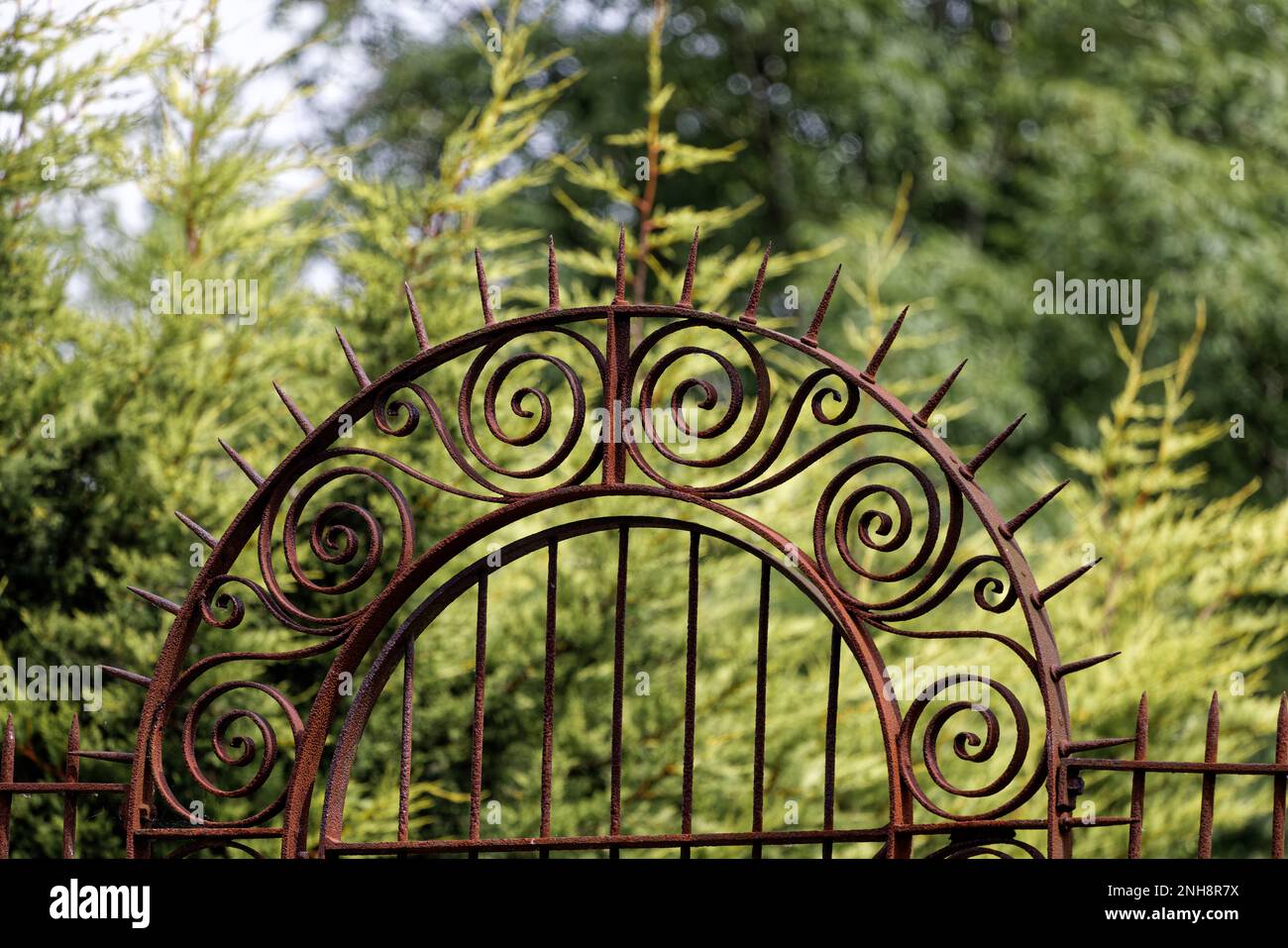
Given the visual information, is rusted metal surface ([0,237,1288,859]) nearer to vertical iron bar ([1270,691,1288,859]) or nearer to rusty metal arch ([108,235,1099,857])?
rusty metal arch ([108,235,1099,857])

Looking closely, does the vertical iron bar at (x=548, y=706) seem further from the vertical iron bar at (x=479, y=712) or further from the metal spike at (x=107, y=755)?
the metal spike at (x=107, y=755)

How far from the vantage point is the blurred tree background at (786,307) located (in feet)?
11.9

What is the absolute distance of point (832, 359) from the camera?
224 centimetres

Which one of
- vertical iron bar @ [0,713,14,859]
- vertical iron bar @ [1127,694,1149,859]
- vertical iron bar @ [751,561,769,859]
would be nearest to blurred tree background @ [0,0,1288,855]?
vertical iron bar @ [0,713,14,859]

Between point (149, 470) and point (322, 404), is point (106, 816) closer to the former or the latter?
point (149, 470)

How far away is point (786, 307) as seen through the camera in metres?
4.59

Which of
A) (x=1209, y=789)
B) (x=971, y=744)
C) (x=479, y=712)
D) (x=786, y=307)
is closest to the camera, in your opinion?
(x=1209, y=789)

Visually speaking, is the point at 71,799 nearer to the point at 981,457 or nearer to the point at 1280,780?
the point at 981,457

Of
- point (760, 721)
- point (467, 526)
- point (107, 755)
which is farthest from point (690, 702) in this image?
point (107, 755)

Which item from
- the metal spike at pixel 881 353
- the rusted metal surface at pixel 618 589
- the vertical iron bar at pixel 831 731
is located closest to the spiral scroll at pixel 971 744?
the rusted metal surface at pixel 618 589

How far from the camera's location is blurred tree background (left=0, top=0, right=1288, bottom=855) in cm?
363

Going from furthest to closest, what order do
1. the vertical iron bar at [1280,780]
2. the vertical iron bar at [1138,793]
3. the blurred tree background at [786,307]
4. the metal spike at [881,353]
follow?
the blurred tree background at [786,307] < the metal spike at [881,353] < the vertical iron bar at [1138,793] < the vertical iron bar at [1280,780]

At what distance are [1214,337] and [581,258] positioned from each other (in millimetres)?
3981
